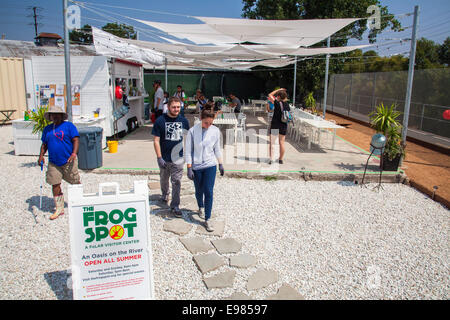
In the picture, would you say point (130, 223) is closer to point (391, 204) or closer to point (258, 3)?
point (391, 204)

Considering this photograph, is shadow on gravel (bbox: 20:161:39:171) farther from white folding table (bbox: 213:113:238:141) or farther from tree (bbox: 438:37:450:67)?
tree (bbox: 438:37:450:67)

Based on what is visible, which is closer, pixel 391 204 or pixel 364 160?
pixel 391 204

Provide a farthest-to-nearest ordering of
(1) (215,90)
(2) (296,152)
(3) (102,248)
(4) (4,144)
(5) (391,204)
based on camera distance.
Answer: (1) (215,90)
(4) (4,144)
(2) (296,152)
(5) (391,204)
(3) (102,248)

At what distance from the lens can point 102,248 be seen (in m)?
2.52

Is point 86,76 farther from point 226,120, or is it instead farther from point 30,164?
point 226,120

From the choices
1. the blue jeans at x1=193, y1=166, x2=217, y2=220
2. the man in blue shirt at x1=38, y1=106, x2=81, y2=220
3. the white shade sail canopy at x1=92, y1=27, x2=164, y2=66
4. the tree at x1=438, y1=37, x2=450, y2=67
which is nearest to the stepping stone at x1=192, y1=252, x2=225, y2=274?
the blue jeans at x1=193, y1=166, x2=217, y2=220

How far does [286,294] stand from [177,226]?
1783 mm

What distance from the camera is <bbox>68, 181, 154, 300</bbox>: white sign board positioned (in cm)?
247

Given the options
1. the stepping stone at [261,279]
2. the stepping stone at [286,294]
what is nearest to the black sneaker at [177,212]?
the stepping stone at [261,279]

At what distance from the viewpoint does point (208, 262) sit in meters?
3.42

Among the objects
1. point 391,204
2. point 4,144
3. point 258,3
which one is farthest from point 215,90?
point 391,204

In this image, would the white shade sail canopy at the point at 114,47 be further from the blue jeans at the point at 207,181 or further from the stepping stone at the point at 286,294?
the stepping stone at the point at 286,294

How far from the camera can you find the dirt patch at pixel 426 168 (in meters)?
5.89
